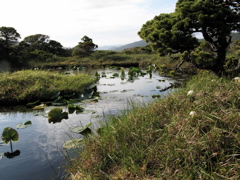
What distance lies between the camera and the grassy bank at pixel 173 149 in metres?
1.91

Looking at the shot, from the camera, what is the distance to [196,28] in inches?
240

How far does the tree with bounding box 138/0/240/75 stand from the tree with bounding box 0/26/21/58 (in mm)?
16255

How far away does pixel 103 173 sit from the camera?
81.8 inches

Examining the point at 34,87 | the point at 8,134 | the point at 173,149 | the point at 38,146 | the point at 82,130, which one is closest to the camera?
the point at 173,149

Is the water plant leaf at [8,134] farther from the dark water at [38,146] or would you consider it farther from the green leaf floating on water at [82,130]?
the green leaf floating on water at [82,130]

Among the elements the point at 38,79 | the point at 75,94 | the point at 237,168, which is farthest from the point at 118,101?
the point at 237,168

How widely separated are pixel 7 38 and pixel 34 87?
639 inches

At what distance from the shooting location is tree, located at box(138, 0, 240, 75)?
574 cm

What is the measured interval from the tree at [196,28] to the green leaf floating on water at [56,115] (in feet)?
11.7

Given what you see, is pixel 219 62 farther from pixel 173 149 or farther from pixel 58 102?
pixel 173 149

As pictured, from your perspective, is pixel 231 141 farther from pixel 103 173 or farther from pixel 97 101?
pixel 97 101

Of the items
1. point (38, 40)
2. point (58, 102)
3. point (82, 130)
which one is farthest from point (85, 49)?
point (82, 130)

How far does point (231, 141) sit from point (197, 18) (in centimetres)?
455

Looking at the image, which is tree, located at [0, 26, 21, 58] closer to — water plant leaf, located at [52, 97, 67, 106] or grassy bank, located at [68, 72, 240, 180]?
water plant leaf, located at [52, 97, 67, 106]
